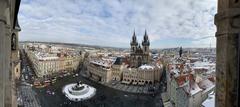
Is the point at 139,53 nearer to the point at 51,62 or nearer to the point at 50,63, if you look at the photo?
the point at 51,62

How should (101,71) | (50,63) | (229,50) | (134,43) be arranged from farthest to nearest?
(134,43) → (50,63) → (101,71) → (229,50)

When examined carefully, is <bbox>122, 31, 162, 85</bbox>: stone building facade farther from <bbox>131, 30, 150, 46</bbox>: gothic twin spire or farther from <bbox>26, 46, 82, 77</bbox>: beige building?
<bbox>26, 46, 82, 77</bbox>: beige building

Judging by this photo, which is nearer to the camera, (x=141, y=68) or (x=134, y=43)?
(x=141, y=68)

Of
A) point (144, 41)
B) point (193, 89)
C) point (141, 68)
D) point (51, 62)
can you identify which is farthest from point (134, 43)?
point (193, 89)

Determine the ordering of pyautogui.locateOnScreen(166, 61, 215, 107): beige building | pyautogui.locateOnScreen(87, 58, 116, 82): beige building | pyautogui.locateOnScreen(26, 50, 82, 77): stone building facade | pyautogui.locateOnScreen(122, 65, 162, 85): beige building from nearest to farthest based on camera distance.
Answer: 1. pyautogui.locateOnScreen(166, 61, 215, 107): beige building
2. pyautogui.locateOnScreen(122, 65, 162, 85): beige building
3. pyautogui.locateOnScreen(87, 58, 116, 82): beige building
4. pyautogui.locateOnScreen(26, 50, 82, 77): stone building facade

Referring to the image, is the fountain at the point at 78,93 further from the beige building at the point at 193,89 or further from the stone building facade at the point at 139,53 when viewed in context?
the stone building facade at the point at 139,53

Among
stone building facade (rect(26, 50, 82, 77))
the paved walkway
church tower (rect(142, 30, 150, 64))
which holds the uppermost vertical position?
church tower (rect(142, 30, 150, 64))

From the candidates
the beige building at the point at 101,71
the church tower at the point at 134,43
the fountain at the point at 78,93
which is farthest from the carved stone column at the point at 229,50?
the church tower at the point at 134,43

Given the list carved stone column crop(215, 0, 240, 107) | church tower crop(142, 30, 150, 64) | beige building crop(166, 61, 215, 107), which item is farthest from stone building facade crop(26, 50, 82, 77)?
carved stone column crop(215, 0, 240, 107)
